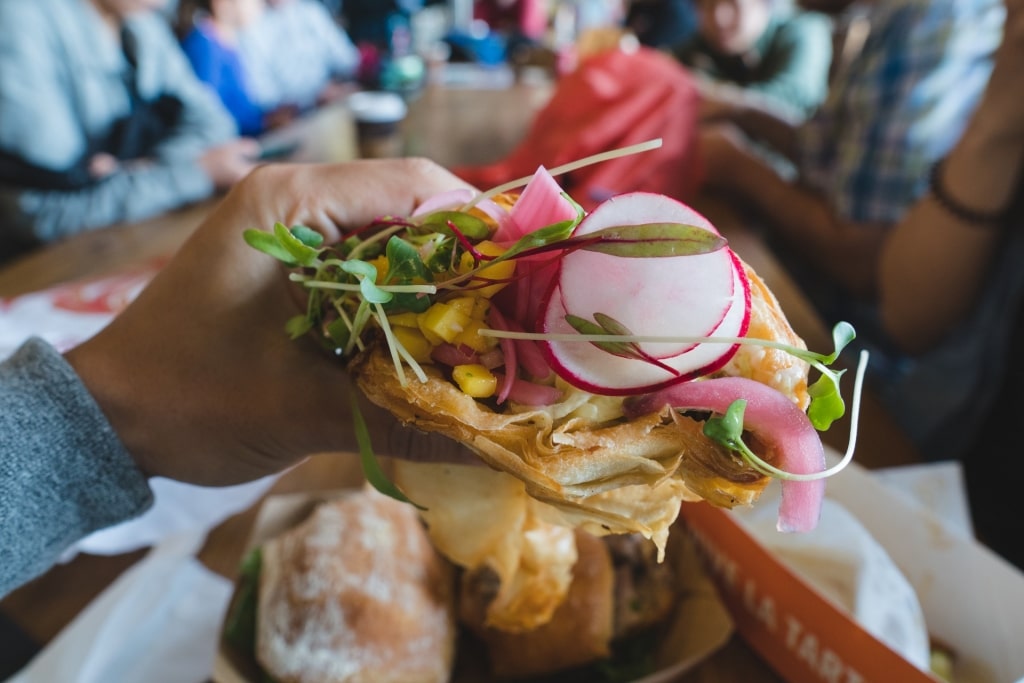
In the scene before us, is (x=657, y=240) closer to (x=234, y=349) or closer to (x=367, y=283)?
Result: (x=367, y=283)

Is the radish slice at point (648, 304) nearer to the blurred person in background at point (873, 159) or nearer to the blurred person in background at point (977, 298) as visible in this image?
the blurred person in background at point (977, 298)

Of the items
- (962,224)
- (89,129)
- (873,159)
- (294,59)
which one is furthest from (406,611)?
(294,59)

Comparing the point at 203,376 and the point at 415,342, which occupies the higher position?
the point at 415,342

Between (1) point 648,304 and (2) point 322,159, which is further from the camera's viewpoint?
(2) point 322,159

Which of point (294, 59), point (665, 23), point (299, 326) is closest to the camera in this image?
point (299, 326)

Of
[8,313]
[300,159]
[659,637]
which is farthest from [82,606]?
[300,159]
